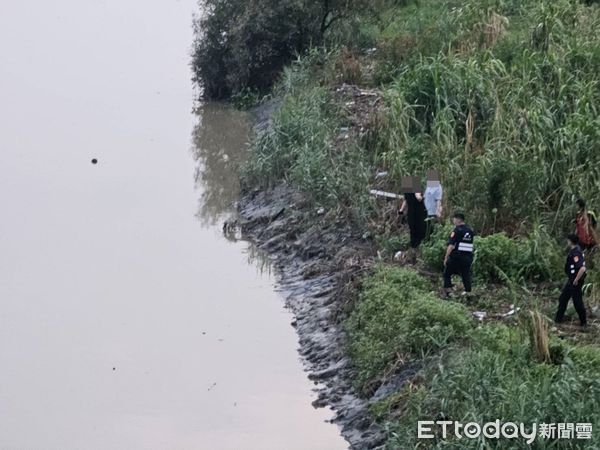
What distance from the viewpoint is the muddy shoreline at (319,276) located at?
11.5m

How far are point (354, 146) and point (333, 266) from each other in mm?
3279

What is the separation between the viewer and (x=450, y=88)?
17656mm

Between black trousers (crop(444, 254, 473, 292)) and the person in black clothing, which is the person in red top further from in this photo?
the person in black clothing

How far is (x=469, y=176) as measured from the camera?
15289 millimetres

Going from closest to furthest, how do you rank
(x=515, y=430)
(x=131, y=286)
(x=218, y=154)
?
(x=515, y=430), (x=131, y=286), (x=218, y=154)

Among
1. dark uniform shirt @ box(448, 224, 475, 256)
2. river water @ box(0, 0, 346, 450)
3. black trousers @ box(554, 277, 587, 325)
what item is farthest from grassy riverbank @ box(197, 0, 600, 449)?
river water @ box(0, 0, 346, 450)

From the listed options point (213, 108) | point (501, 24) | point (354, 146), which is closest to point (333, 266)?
point (354, 146)

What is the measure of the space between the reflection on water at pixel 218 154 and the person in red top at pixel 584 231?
300 inches

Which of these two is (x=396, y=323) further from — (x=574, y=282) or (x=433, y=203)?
(x=433, y=203)

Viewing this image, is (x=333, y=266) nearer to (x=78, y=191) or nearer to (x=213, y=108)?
(x=78, y=191)

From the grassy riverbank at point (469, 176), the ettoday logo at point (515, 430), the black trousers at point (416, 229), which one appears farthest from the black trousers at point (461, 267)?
the ettoday logo at point (515, 430)

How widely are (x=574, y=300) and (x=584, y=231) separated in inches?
57.4

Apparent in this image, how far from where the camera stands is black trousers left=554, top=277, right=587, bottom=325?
38.1 ft

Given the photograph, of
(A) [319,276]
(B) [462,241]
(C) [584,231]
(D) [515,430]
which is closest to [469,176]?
(A) [319,276]
